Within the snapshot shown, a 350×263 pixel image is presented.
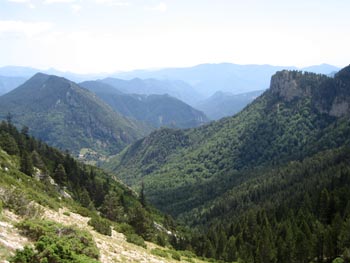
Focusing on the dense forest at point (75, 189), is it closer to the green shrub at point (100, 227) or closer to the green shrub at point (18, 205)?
the green shrub at point (100, 227)

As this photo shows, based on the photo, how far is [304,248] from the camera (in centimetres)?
7425

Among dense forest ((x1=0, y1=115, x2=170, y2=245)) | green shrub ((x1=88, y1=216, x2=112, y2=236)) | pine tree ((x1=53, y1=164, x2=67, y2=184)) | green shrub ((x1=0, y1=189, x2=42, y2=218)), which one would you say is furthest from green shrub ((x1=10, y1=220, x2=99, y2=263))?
pine tree ((x1=53, y1=164, x2=67, y2=184))

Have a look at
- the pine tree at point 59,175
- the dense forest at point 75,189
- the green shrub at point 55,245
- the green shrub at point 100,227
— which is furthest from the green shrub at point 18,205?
the pine tree at point 59,175

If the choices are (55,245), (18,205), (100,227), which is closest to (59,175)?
(100,227)

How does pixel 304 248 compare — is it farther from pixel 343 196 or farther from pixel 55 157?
pixel 55 157

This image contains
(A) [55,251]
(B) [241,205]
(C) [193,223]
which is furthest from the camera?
(C) [193,223]

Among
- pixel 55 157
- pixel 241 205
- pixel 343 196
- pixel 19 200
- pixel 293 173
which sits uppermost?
pixel 19 200

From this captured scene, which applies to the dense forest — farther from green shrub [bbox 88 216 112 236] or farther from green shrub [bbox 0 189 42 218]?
green shrub [bbox 0 189 42 218]

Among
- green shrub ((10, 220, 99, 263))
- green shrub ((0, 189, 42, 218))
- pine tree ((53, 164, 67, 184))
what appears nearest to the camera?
green shrub ((10, 220, 99, 263))

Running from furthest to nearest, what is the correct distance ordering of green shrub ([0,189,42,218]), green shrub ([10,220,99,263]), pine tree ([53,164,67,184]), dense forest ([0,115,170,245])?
pine tree ([53,164,67,184]) → dense forest ([0,115,170,245]) → green shrub ([0,189,42,218]) → green shrub ([10,220,99,263])

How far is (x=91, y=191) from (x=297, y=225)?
6149 centimetres

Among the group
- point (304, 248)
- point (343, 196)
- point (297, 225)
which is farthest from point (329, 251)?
point (343, 196)

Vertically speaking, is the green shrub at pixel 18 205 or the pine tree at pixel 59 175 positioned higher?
the green shrub at pixel 18 205

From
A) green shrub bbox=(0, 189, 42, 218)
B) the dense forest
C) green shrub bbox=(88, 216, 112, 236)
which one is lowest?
the dense forest
